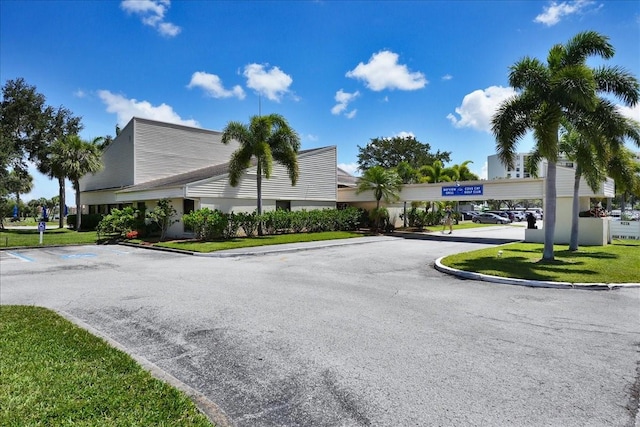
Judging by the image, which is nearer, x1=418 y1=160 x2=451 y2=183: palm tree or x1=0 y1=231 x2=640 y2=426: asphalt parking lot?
x1=0 y1=231 x2=640 y2=426: asphalt parking lot

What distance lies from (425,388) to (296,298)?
4379 mm

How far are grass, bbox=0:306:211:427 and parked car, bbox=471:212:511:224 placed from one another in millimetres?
45806

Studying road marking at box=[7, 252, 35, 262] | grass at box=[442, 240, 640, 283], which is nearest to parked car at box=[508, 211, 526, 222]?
grass at box=[442, 240, 640, 283]

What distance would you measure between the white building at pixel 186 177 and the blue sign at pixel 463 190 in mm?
9201

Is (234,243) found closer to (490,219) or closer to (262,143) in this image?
(262,143)

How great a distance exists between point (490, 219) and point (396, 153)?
1944 centimetres

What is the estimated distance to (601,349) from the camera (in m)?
5.20

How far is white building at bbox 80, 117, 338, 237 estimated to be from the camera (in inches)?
939

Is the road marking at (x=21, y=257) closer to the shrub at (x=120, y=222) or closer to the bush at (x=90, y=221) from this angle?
the shrub at (x=120, y=222)

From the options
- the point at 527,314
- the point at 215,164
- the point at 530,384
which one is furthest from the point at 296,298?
the point at 215,164

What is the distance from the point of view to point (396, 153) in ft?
199

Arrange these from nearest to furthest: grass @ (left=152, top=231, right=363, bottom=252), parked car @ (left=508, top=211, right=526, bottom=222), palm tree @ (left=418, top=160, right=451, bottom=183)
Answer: grass @ (left=152, top=231, right=363, bottom=252) → palm tree @ (left=418, top=160, right=451, bottom=183) → parked car @ (left=508, top=211, right=526, bottom=222)

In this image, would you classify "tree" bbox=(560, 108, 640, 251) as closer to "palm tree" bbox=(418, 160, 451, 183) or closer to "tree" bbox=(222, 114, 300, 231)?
"tree" bbox=(222, 114, 300, 231)

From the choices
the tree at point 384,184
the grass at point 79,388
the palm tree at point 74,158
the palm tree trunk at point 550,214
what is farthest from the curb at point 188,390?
the palm tree at point 74,158
